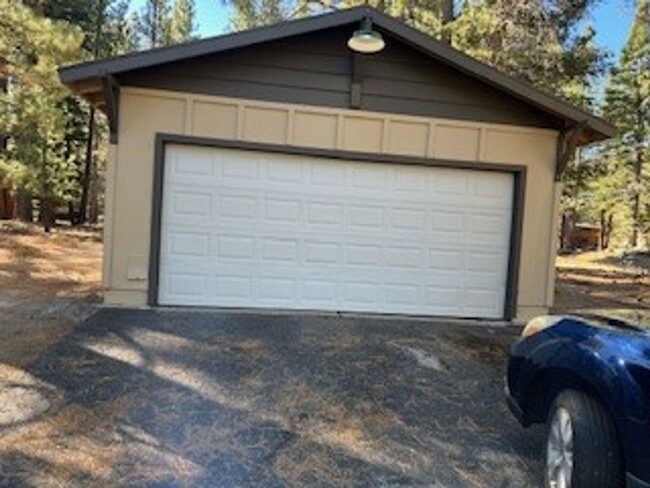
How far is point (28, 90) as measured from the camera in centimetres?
1344

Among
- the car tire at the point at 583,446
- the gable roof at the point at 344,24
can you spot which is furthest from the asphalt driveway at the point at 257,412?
the gable roof at the point at 344,24

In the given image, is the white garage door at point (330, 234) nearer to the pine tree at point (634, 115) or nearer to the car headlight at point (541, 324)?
the car headlight at point (541, 324)

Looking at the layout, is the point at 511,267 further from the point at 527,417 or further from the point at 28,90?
the point at 28,90

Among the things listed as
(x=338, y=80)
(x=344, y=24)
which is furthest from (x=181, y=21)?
(x=344, y=24)

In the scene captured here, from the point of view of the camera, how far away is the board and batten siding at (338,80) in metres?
8.05

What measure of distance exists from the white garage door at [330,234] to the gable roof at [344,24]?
1.09m

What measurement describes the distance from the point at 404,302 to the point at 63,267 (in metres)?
6.68

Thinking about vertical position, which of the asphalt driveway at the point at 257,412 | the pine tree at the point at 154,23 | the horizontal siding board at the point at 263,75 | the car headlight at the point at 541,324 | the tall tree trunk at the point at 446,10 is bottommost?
the asphalt driveway at the point at 257,412

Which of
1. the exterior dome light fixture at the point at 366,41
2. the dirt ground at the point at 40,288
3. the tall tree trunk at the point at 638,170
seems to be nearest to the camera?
the dirt ground at the point at 40,288

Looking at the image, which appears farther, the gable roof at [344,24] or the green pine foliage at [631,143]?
the green pine foliage at [631,143]

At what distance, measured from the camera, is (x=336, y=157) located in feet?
27.3

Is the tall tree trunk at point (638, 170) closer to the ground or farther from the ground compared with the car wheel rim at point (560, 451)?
farther from the ground

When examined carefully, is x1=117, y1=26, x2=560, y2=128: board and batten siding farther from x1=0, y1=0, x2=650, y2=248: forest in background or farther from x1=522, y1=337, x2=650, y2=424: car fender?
x1=522, y1=337, x2=650, y2=424: car fender

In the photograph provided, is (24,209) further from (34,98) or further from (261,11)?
(261,11)
